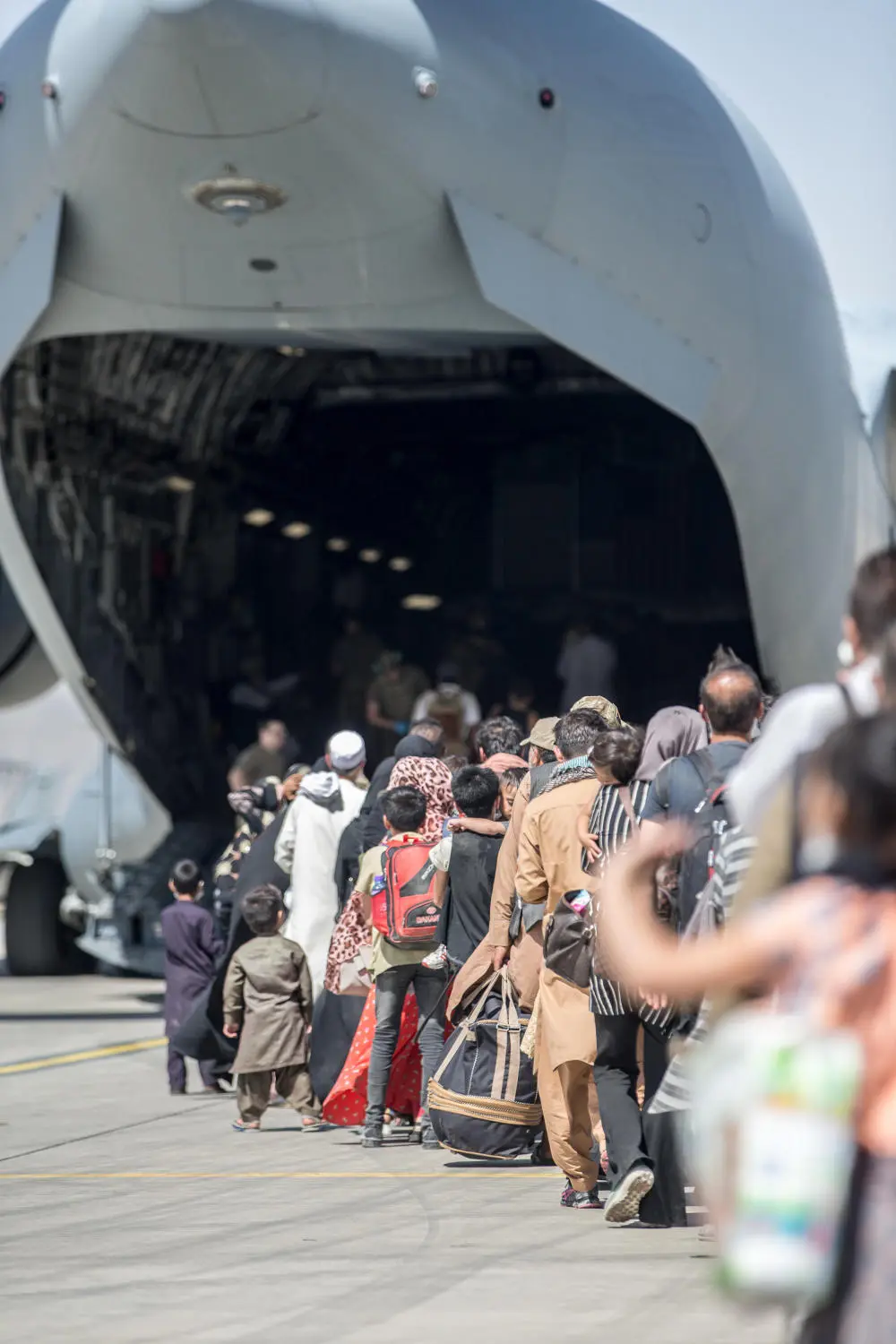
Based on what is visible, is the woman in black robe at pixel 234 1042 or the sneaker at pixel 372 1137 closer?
the sneaker at pixel 372 1137

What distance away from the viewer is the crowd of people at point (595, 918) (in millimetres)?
2756

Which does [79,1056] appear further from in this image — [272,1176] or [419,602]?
[419,602]

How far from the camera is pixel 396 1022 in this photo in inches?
323

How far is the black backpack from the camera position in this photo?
17.6 ft

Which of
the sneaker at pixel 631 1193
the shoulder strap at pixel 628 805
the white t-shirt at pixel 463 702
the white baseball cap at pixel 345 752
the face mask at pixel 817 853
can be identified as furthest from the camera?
the white t-shirt at pixel 463 702

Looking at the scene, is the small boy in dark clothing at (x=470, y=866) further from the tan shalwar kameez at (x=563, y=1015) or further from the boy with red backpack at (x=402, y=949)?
the tan shalwar kameez at (x=563, y=1015)

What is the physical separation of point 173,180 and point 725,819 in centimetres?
621

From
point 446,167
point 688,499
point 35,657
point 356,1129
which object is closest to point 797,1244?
point 356,1129

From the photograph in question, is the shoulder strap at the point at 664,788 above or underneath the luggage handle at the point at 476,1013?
above

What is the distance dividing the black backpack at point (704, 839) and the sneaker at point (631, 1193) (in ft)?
3.43

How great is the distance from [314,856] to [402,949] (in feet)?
5.19

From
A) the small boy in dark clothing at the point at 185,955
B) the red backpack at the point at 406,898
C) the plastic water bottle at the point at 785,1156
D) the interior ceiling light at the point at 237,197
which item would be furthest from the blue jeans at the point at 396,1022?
the plastic water bottle at the point at 785,1156

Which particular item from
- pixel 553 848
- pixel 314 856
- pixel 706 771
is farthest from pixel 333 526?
pixel 706 771

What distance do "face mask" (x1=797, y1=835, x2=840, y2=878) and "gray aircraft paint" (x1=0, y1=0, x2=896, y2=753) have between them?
7.13 meters
